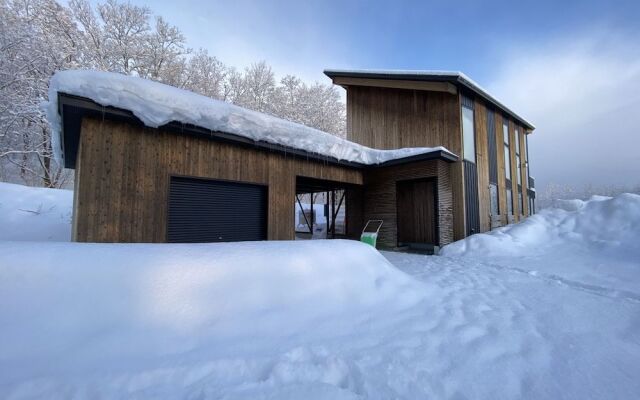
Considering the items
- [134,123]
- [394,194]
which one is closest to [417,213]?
[394,194]

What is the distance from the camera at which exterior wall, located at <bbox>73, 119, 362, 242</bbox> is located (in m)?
4.73

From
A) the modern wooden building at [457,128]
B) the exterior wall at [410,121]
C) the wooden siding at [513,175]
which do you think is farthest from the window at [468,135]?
the wooden siding at [513,175]

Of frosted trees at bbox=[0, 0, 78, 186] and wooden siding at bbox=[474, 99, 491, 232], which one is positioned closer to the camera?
wooden siding at bbox=[474, 99, 491, 232]

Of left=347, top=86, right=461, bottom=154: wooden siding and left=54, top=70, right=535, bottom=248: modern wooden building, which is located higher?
left=347, top=86, right=461, bottom=154: wooden siding

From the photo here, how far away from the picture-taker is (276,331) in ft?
7.43

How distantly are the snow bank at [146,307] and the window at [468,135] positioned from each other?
8042mm

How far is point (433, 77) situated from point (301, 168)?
5.60 m

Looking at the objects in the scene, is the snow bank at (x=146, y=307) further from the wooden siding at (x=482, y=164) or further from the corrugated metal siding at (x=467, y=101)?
the corrugated metal siding at (x=467, y=101)

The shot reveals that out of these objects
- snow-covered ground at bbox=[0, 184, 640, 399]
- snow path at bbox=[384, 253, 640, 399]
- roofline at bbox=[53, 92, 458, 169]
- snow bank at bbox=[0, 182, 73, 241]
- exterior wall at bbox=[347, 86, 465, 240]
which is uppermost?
exterior wall at bbox=[347, 86, 465, 240]

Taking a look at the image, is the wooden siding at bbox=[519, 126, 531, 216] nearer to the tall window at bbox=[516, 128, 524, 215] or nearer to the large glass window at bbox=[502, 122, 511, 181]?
the tall window at bbox=[516, 128, 524, 215]

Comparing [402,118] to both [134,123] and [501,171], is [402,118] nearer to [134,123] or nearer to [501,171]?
[501,171]

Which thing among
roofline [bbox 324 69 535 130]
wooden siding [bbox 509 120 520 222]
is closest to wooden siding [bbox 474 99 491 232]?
roofline [bbox 324 69 535 130]

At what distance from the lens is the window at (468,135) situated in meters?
9.09

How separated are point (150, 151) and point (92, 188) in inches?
48.9
